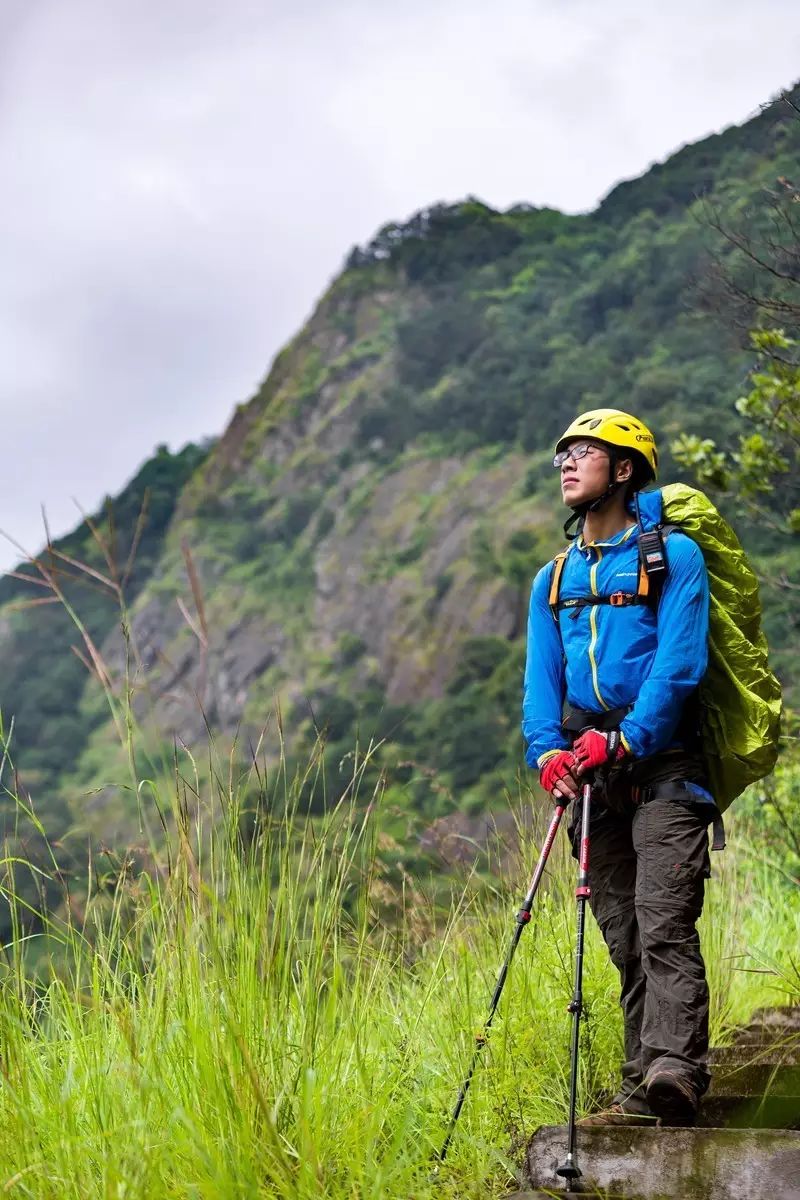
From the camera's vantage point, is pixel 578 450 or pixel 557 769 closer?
pixel 557 769

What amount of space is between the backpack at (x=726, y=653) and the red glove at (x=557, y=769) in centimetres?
34

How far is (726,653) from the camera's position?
10.8ft

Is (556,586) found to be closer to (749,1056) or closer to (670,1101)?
(670,1101)

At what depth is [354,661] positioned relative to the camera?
241 ft

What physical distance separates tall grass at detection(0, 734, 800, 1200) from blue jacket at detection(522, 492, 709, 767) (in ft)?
2.02

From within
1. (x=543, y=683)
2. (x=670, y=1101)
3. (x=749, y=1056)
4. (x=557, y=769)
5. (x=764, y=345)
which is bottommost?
(x=749, y=1056)

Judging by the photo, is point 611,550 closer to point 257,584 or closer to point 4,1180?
point 4,1180

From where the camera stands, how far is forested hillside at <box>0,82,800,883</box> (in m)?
59.3

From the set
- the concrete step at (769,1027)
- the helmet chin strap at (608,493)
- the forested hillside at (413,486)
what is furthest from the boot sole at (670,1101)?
the forested hillside at (413,486)

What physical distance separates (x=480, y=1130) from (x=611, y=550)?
56.2 inches

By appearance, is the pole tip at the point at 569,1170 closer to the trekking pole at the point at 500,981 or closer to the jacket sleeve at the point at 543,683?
the trekking pole at the point at 500,981

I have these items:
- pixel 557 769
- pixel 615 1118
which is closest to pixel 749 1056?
Answer: pixel 615 1118

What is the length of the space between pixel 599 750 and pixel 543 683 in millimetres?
370

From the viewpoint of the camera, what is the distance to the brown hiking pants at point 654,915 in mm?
2953
